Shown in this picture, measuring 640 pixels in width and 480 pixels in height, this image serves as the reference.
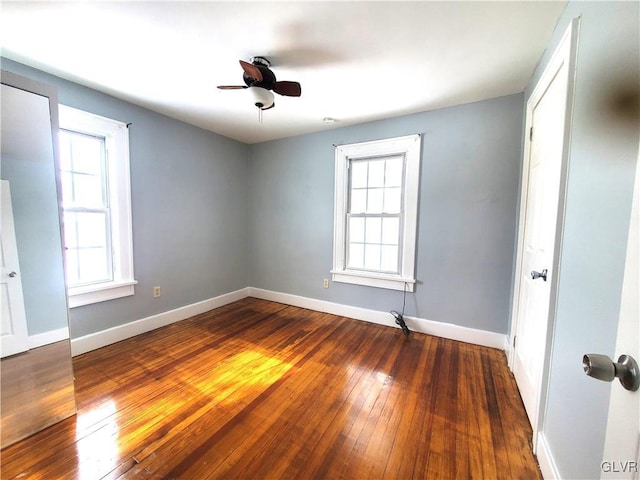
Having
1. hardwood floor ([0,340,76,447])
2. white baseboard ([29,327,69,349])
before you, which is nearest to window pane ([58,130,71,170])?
white baseboard ([29,327,69,349])

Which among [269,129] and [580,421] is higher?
[269,129]

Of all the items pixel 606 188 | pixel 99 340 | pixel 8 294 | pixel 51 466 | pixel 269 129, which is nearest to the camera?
pixel 606 188

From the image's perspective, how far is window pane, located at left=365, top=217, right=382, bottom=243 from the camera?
3076 mm

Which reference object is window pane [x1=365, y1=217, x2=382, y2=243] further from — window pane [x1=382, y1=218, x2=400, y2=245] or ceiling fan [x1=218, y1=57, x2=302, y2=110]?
ceiling fan [x1=218, y1=57, x2=302, y2=110]

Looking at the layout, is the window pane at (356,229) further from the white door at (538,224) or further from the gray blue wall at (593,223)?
the gray blue wall at (593,223)

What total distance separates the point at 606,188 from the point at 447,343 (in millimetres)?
2123

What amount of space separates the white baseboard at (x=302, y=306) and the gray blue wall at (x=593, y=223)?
1.35 m

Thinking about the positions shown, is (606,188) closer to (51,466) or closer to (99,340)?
(51,466)

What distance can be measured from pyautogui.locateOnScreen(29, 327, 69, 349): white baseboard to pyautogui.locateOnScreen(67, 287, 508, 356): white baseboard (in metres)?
0.73

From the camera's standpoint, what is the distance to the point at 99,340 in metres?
2.38

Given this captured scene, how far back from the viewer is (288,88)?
1.88m

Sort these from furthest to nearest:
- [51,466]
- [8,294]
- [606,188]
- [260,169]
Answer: [260,169]
[8,294]
[51,466]
[606,188]

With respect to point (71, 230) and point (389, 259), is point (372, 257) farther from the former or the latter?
point (71, 230)

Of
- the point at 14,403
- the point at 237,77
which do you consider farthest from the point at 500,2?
the point at 14,403
